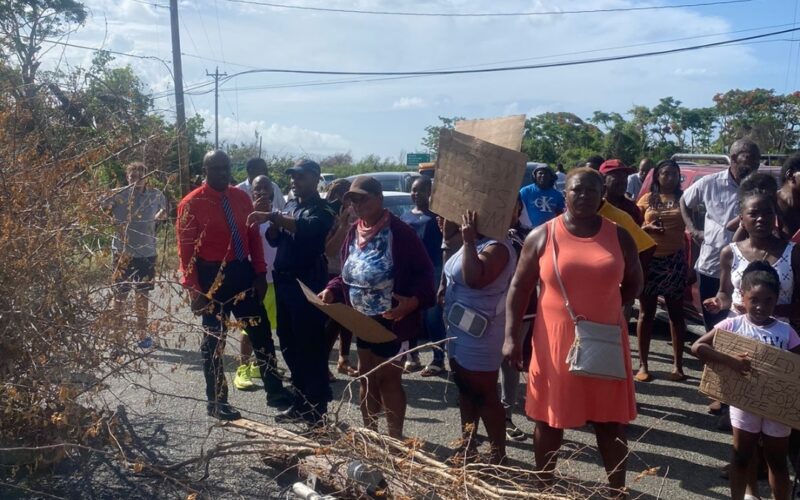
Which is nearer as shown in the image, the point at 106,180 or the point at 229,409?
the point at 106,180

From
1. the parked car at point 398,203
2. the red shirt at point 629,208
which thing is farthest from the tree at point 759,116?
the red shirt at point 629,208

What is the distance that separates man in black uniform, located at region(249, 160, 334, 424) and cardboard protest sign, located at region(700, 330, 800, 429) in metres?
2.60

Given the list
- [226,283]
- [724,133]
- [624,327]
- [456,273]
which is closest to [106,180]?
[226,283]

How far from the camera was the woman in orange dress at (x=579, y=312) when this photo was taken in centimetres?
374

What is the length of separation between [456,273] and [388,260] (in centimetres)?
44

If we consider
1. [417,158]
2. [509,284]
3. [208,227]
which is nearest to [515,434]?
[509,284]

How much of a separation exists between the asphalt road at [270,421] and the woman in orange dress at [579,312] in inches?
7.4

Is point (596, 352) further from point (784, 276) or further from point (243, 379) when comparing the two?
point (243, 379)

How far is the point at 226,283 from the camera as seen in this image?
573cm

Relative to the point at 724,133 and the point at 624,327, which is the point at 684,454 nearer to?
the point at 624,327

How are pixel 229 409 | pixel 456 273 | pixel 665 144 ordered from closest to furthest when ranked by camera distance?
pixel 456 273 → pixel 229 409 → pixel 665 144

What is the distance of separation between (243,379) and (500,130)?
3645mm

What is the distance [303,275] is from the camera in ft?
18.7

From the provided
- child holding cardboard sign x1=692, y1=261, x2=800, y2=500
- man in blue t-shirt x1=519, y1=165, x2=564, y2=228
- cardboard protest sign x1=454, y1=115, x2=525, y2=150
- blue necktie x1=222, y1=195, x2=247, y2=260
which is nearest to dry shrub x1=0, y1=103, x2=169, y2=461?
blue necktie x1=222, y1=195, x2=247, y2=260
